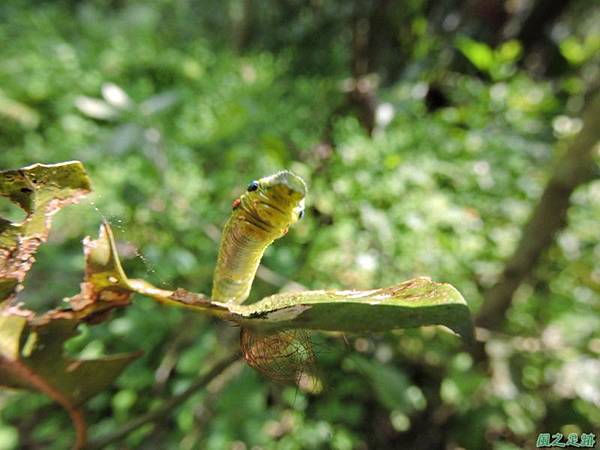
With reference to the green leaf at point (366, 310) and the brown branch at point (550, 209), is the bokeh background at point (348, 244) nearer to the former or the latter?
the brown branch at point (550, 209)

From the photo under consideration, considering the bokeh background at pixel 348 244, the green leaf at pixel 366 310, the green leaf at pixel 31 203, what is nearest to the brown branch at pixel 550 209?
the bokeh background at pixel 348 244

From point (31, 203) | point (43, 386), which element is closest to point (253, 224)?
point (31, 203)

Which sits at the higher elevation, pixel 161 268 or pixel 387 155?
pixel 387 155

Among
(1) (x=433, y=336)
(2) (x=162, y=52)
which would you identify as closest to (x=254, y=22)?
(2) (x=162, y=52)

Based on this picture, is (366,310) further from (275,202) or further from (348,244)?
(348,244)

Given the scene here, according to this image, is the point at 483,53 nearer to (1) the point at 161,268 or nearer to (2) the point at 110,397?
(1) the point at 161,268

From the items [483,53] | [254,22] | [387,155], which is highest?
[254,22]

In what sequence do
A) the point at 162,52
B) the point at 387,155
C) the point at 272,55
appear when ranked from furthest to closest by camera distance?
1. the point at 272,55
2. the point at 162,52
3. the point at 387,155
